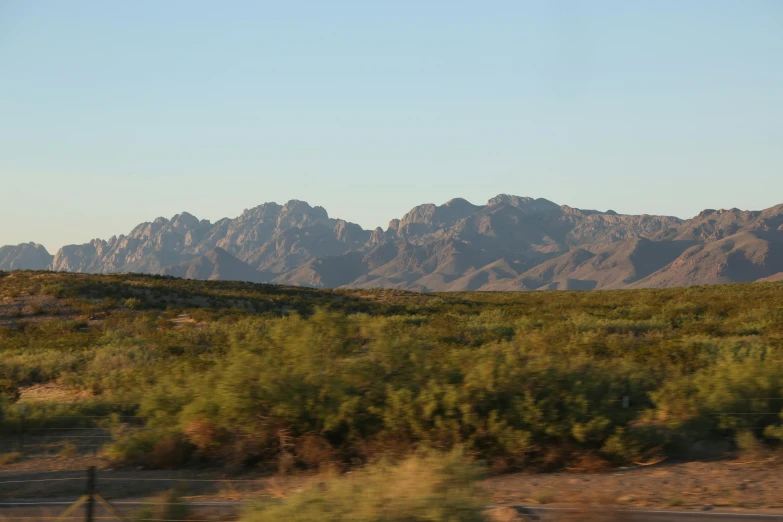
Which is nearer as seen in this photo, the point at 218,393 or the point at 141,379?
the point at 218,393

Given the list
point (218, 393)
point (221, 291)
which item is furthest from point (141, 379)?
point (221, 291)

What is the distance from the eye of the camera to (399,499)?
7102 millimetres

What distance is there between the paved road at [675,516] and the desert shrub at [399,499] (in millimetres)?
2201

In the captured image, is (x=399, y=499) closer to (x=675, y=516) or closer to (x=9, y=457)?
(x=675, y=516)

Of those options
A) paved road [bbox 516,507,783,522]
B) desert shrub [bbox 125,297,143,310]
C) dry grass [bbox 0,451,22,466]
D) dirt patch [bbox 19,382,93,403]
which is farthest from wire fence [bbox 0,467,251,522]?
desert shrub [bbox 125,297,143,310]

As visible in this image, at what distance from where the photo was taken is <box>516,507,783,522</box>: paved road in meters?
9.30

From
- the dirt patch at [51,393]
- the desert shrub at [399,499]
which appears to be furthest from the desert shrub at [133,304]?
the desert shrub at [399,499]

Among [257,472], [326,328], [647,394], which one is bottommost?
[257,472]

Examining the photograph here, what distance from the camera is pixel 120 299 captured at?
47688 millimetres

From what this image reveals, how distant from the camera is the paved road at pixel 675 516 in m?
9.30

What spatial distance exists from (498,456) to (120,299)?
132ft

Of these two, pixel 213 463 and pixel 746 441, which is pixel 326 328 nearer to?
pixel 213 463

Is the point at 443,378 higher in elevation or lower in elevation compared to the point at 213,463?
higher

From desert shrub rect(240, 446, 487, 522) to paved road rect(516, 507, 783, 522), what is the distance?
86.7 inches
